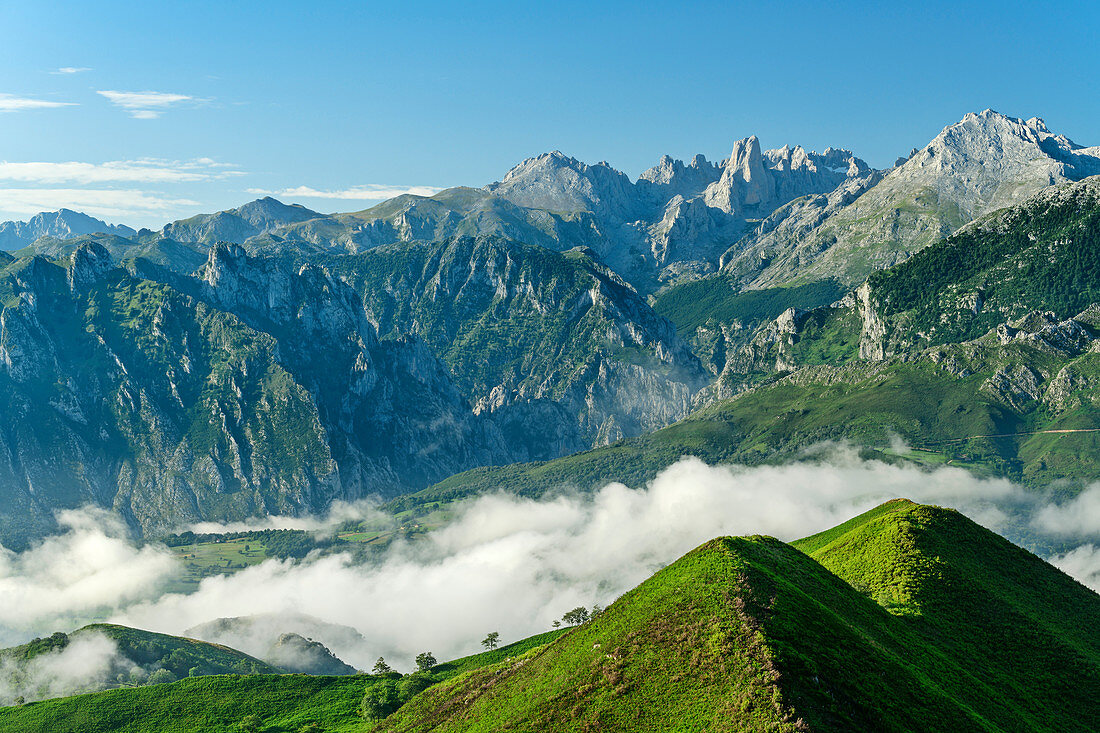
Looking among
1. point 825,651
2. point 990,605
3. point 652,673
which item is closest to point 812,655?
point 825,651

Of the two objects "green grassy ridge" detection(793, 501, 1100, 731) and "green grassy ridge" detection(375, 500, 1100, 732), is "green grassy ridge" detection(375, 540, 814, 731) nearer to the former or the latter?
"green grassy ridge" detection(375, 500, 1100, 732)

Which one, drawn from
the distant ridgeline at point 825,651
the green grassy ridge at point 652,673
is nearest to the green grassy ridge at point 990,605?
the distant ridgeline at point 825,651

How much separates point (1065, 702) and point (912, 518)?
4550 centimetres

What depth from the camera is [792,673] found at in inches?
3531

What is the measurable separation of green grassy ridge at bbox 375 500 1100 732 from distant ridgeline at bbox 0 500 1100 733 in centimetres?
26

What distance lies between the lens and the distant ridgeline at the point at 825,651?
90500 mm

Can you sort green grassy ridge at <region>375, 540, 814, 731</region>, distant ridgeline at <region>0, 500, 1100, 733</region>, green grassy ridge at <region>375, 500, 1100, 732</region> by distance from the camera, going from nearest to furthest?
green grassy ridge at <region>375, 540, 814, 731</region>, green grassy ridge at <region>375, 500, 1100, 732</region>, distant ridgeline at <region>0, 500, 1100, 733</region>

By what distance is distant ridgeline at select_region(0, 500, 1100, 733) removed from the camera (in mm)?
90500

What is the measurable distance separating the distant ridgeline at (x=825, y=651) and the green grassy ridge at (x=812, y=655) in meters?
0.26

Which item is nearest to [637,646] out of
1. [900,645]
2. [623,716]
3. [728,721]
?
[623,716]

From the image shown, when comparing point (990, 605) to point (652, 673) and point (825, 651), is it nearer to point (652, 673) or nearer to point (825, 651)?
point (825, 651)

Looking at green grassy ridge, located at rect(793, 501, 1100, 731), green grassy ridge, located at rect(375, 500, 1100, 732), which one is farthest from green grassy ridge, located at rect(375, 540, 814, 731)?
green grassy ridge, located at rect(793, 501, 1100, 731)

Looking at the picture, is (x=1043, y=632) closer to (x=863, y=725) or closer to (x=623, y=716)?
(x=863, y=725)

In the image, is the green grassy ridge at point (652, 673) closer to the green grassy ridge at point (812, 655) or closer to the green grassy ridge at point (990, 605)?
the green grassy ridge at point (812, 655)
